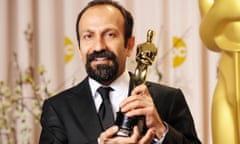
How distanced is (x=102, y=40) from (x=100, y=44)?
0.04ft

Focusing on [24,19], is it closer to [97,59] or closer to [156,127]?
[97,59]

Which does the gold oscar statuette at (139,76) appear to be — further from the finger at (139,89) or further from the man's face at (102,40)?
the man's face at (102,40)

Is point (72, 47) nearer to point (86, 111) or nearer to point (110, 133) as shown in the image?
point (86, 111)

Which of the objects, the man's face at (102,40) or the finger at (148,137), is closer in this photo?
the finger at (148,137)

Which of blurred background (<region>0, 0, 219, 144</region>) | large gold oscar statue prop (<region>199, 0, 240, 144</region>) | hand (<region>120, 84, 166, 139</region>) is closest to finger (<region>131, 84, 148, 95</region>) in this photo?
hand (<region>120, 84, 166, 139</region>)

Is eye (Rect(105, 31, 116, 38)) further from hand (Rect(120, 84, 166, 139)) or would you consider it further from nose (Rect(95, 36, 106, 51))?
hand (Rect(120, 84, 166, 139))

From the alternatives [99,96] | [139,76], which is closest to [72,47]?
[99,96]

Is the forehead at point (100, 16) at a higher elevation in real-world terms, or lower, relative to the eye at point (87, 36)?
higher

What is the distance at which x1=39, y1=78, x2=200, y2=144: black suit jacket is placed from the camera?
34.4 inches

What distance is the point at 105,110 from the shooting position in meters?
0.89

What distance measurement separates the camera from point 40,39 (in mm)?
1585

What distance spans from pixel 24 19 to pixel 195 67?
22.6 inches

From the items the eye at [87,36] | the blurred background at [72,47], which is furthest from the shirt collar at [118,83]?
the blurred background at [72,47]

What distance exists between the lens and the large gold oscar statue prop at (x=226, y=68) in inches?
26.7
